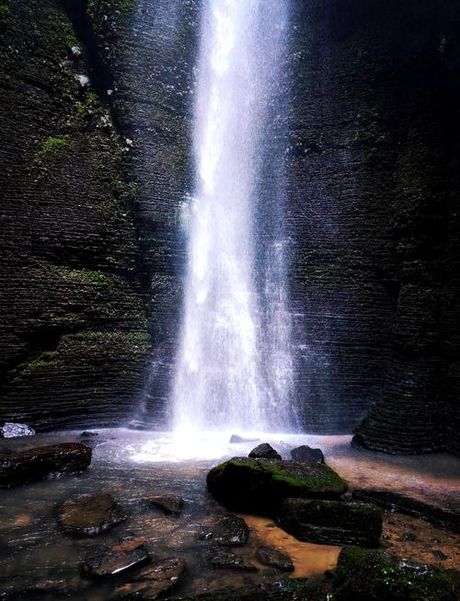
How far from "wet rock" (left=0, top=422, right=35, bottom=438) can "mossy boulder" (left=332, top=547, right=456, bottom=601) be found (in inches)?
240

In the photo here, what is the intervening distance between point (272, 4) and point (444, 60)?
655 centimetres

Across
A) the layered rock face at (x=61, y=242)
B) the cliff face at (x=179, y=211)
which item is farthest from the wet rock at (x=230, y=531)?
the layered rock face at (x=61, y=242)

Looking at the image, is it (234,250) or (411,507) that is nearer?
(411,507)

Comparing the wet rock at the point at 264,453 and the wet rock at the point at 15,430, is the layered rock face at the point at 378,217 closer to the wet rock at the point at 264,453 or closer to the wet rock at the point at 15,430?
the wet rock at the point at 264,453

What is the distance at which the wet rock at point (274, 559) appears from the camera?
10.2 feet

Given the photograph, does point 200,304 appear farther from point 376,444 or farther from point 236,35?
point 236,35

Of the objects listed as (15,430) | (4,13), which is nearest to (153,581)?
(15,430)

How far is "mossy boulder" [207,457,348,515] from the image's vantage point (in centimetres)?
429

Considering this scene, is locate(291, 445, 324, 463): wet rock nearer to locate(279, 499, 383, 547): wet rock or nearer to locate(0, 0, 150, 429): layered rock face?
locate(279, 499, 383, 547): wet rock

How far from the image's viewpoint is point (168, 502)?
421 cm

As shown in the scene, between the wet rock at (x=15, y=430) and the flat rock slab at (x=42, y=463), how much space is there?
81.2 inches

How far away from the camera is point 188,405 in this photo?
845 cm

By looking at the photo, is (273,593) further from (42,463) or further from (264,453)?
(42,463)

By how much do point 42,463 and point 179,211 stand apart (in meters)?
6.66
